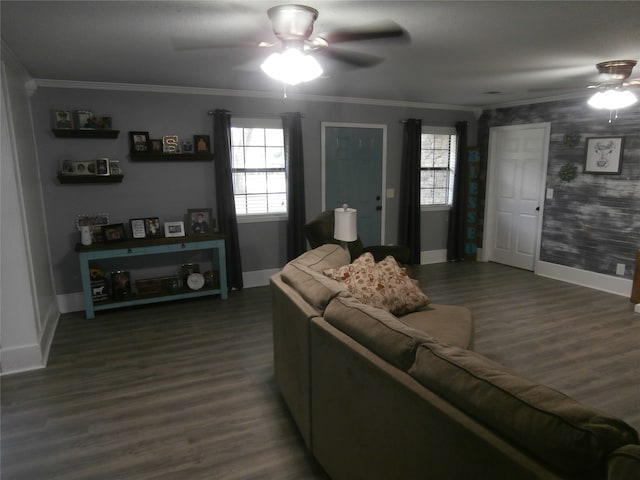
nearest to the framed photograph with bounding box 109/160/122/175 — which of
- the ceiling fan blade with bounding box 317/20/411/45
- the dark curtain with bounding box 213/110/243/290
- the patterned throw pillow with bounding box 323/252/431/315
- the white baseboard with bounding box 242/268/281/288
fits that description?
the dark curtain with bounding box 213/110/243/290

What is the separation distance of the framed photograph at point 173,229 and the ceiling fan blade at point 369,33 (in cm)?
282

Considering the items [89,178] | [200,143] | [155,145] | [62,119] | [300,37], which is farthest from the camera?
[200,143]

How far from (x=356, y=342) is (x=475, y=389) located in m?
0.59

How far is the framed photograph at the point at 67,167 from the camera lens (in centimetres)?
430

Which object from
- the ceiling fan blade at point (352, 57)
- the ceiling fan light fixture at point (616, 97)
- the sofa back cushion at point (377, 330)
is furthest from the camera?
the ceiling fan light fixture at point (616, 97)

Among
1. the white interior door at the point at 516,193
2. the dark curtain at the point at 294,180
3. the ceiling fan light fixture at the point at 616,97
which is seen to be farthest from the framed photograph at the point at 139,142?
the white interior door at the point at 516,193

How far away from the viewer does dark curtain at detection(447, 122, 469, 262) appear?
6.30 meters

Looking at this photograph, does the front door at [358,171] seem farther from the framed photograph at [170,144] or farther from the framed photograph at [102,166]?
the framed photograph at [102,166]

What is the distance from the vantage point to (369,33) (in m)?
2.64

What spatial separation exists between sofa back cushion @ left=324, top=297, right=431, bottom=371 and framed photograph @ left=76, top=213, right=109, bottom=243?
3.42 meters

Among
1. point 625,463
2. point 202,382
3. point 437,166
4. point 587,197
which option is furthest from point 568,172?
point 625,463

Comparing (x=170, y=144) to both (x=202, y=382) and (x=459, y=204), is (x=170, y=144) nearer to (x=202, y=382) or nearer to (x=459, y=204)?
(x=202, y=382)

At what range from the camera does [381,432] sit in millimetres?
1486

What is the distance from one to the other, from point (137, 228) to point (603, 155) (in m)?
5.45
